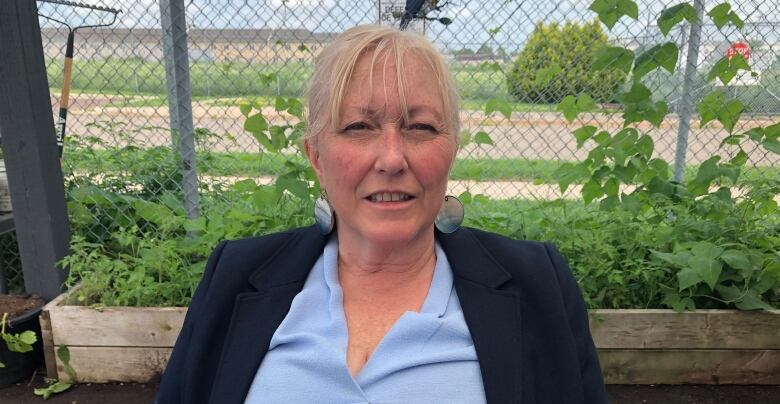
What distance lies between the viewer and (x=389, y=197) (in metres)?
1.39

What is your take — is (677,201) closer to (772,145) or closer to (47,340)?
(772,145)

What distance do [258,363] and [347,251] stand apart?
0.37 metres

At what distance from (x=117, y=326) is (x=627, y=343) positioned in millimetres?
2321

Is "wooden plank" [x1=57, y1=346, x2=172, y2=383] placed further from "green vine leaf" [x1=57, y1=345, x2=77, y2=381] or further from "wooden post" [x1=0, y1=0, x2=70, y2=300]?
"wooden post" [x1=0, y1=0, x2=70, y2=300]

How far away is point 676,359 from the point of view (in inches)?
104

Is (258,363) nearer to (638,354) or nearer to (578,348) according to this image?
(578,348)

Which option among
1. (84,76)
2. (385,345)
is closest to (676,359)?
(385,345)

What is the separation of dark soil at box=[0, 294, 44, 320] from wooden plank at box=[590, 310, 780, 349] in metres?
2.66

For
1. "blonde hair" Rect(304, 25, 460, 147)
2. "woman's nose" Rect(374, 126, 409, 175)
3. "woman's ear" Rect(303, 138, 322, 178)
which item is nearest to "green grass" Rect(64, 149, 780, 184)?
"woman's ear" Rect(303, 138, 322, 178)

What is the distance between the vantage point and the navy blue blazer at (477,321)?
1373 millimetres

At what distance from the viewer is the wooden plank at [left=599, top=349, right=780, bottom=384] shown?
2635 mm

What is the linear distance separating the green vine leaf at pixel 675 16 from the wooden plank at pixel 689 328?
1255 millimetres

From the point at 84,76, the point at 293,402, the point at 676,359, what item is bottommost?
the point at 676,359

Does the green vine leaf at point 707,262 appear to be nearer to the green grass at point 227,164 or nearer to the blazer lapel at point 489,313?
the green grass at point 227,164
